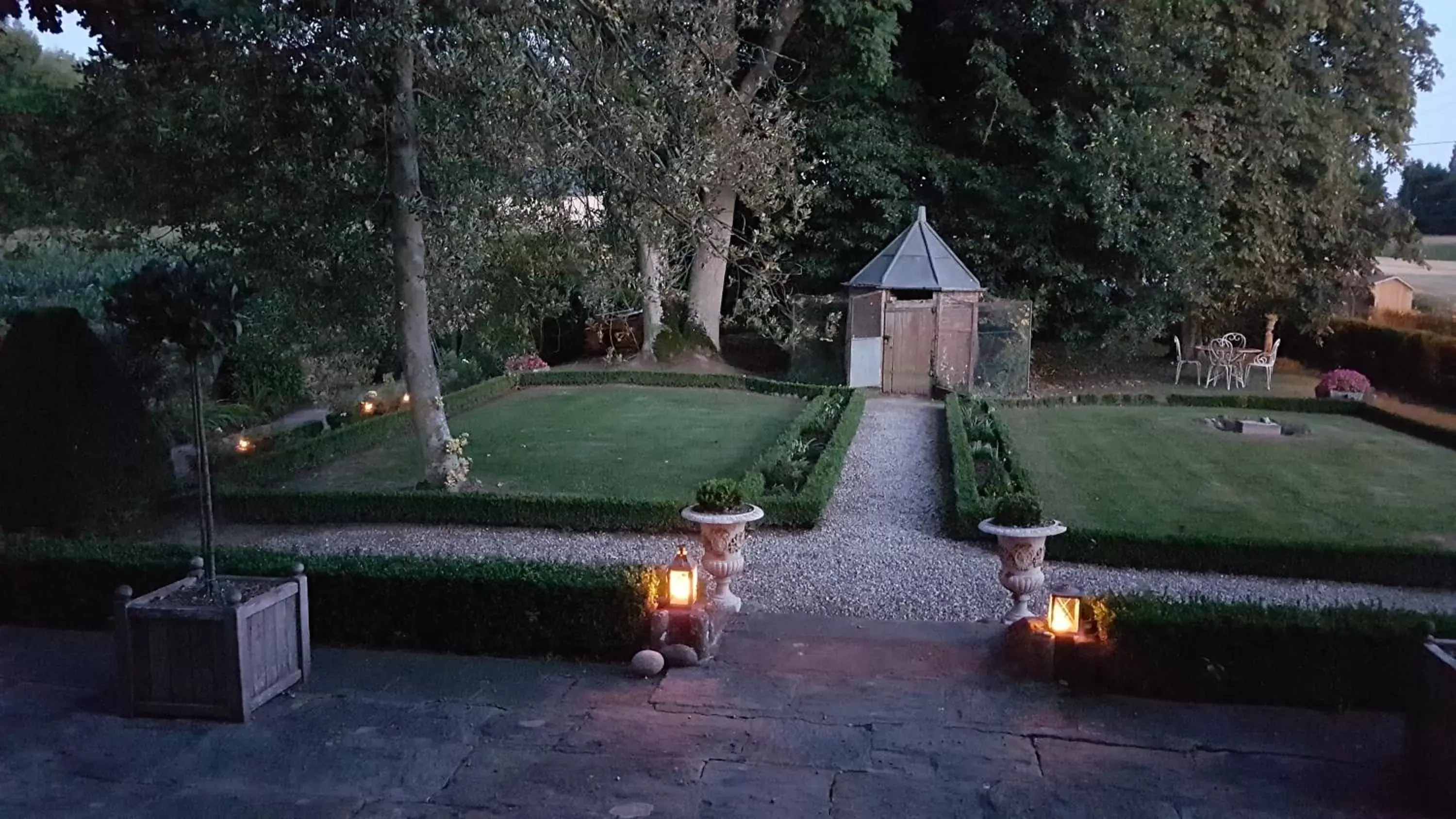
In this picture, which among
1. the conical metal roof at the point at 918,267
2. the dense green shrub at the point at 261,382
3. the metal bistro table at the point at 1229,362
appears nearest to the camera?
the dense green shrub at the point at 261,382

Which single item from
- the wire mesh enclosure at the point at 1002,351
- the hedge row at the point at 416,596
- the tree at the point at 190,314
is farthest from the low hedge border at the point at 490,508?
the wire mesh enclosure at the point at 1002,351

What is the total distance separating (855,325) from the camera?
67.7 feet

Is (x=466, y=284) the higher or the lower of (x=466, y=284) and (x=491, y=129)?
the lower

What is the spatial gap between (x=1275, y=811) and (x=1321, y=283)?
68.0ft

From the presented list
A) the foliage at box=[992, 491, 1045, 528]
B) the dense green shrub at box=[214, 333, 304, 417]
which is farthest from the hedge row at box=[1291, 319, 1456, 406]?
the dense green shrub at box=[214, 333, 304, 417]

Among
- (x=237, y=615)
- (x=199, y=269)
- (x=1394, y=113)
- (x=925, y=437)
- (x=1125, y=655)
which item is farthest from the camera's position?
(x=1394, y=113)

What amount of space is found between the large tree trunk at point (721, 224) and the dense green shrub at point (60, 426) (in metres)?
5.51

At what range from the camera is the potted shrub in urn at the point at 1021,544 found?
25.6ft

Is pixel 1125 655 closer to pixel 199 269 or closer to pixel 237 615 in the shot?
pixel 237 615

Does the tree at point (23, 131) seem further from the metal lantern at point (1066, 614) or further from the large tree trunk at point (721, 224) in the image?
the metal lantern at point (1066, 614)

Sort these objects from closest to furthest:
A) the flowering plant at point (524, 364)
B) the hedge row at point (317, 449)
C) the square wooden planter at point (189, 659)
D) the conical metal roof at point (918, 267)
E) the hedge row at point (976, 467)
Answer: the square wooden planter at point (189, 659)
the hedge row at point (976, 467)
the hedge row at point (317, 449)
the conical metal roof at point (918, 267)
the flowering plant at point (524, 364)

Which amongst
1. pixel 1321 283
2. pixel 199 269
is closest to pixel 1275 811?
pixel 199 269

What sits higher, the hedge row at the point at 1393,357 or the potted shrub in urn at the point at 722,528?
the hedge row at the point at 1393,357

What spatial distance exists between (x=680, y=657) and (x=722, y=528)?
58.9 inches
